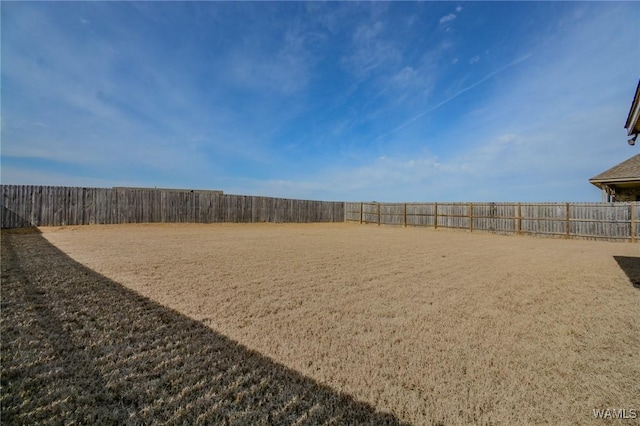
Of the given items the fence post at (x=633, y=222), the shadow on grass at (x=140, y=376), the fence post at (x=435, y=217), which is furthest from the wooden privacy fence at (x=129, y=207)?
the fence post at (x=633, y=222)

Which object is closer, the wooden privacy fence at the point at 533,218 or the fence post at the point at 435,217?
the wooden privacy fence at the point at 533,218

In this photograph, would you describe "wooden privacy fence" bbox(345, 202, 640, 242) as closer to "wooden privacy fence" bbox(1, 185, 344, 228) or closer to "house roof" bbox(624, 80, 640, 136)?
A: "wooden privacy fence" bbox(1, 185, 344, 228)

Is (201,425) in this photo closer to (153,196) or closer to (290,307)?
(290,307)

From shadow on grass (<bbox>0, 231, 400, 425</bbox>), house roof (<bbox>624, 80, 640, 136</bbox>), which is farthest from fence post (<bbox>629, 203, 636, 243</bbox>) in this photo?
shadow on grass (<bbox>0, 231, 400, 425</bbox>)

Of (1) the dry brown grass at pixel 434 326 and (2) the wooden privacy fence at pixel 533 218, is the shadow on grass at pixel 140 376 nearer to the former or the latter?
(1) the dry brown grass at pixel 434 326

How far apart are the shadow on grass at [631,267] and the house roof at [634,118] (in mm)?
2537

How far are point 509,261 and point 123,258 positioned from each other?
8294 millimetres

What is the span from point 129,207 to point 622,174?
75.9ft

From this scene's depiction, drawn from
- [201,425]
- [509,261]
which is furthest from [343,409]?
[509,261]

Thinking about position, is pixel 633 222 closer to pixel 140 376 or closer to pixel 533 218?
pixel 533 218

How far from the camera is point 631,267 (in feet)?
18.6

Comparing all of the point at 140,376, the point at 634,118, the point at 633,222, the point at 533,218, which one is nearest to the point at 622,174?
the point at 633,222

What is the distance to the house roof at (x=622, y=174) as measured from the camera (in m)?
11.6

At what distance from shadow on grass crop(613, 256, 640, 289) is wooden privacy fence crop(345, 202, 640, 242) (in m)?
5.88
